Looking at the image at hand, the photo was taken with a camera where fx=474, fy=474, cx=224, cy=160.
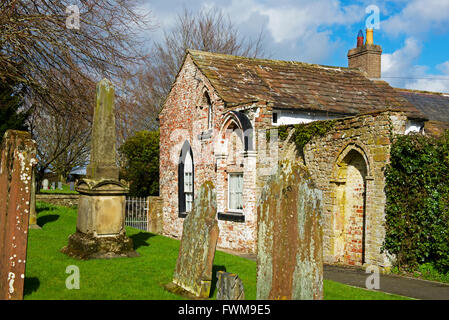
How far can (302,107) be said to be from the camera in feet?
56.8

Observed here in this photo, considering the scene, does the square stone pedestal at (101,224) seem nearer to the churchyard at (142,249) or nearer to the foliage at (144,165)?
the churchyard at (142,249)

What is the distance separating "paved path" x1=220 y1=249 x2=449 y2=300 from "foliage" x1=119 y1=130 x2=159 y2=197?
16.9 meters

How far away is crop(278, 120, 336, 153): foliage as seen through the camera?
45.8 feet

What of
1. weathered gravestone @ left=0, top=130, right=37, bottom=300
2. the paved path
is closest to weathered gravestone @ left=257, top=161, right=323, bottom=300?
weathered gravestone @ left=0, top=130, right=37, bottom=300

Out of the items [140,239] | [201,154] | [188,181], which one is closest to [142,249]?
[140,239]

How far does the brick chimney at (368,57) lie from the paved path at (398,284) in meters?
13.7

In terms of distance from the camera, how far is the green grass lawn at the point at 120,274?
24.5 feet

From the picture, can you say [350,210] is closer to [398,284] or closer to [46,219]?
[398,284]

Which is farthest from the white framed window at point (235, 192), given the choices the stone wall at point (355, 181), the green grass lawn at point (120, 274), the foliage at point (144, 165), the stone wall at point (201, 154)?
the foliage at point (144, 165)

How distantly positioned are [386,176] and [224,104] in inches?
278

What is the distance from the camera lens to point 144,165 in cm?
2762

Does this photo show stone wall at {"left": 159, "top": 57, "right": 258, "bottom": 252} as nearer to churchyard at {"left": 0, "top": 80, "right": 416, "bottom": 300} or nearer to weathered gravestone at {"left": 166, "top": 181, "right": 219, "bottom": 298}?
churchyard at {"left": 0, "top": 80, "right": 416, "bottom": 300}

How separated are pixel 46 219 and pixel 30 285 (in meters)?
9.39
